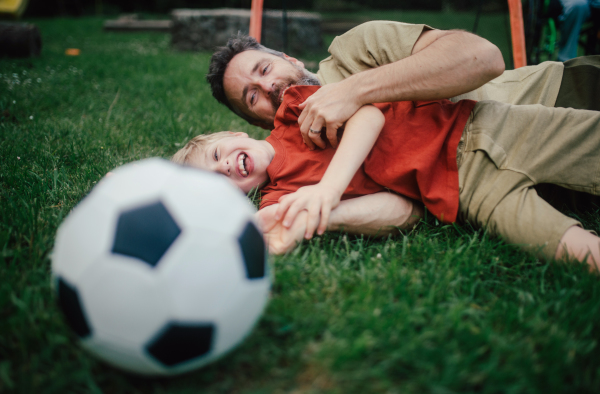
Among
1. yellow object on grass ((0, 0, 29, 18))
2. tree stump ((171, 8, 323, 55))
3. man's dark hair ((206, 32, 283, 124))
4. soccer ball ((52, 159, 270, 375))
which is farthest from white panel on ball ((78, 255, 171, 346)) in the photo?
yellow object on grass ((0, 0, 29, 18))

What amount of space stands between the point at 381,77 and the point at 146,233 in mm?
1323

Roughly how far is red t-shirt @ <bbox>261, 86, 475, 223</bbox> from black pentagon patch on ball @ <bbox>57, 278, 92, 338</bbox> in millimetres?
1056

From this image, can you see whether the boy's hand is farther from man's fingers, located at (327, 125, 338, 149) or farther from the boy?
man's fingers, located at (327, 125, 338, 149)

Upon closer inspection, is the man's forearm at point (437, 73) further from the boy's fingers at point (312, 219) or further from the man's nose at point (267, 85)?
the man's nose at point (267, 85)

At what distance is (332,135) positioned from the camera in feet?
6.07

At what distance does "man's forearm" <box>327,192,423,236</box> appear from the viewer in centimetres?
177

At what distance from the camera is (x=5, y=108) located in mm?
3447

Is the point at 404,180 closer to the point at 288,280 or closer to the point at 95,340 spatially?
the point at 288,280

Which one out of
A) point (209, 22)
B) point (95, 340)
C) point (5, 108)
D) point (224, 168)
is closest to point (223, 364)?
point (95, 340)

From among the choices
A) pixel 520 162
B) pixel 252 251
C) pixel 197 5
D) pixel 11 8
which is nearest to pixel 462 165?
pixel 520 162

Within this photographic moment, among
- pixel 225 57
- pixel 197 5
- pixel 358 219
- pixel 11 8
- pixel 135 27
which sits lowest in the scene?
pixel 135 27

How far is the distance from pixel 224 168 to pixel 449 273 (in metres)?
1.24

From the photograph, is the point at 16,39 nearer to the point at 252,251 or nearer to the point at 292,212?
the point at 292,212

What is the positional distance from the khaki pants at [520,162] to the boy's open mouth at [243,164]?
1109mm
